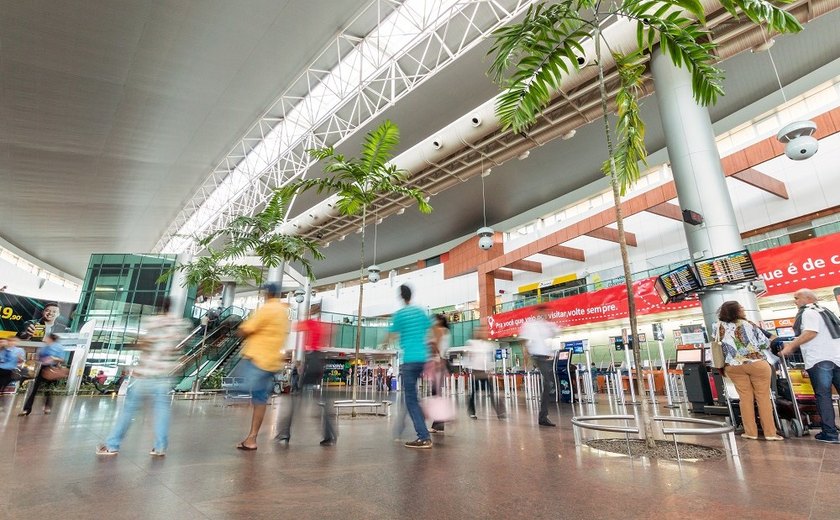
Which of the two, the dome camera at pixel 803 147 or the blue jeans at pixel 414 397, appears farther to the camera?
the dome camera at pixel 803 147

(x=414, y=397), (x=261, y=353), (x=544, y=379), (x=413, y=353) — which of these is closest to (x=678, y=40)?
(x=413, y=353)

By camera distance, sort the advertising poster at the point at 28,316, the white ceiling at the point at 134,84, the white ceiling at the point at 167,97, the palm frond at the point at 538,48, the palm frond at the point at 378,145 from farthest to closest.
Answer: the advertising poster at the point at 28,316 → the white ceiling at the point at 167,97 → the white ceiling at the point at 134,84 → the palm frond at the point at 378,145 → the palm frond at the point at 538,48

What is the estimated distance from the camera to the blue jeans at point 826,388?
3729mm

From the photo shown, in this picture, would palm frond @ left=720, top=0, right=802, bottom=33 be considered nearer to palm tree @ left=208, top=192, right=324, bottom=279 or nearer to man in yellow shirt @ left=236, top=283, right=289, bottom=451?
man in yellow shirt @ left=236, top=283, right=289, bottom=451

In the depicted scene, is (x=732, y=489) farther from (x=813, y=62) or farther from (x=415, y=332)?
(x=813, y=62)

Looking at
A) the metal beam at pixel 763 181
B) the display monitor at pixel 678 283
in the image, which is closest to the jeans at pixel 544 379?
the display monitor at pixel 678 283

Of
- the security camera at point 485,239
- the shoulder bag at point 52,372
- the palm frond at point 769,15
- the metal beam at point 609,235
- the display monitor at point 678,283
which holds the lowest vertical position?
the shoulder bag at point 52,372

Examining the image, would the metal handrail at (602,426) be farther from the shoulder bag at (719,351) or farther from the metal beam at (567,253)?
the metal beam at (567,253)

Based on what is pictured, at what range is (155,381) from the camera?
11.2 ft

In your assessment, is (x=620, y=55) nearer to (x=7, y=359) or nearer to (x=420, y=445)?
(x=420, y=445)

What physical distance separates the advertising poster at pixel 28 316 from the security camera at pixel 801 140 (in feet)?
81.4

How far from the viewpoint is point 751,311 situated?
20.5 feet

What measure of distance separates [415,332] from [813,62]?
15.8 metres

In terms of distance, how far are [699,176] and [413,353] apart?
21.7 ft
